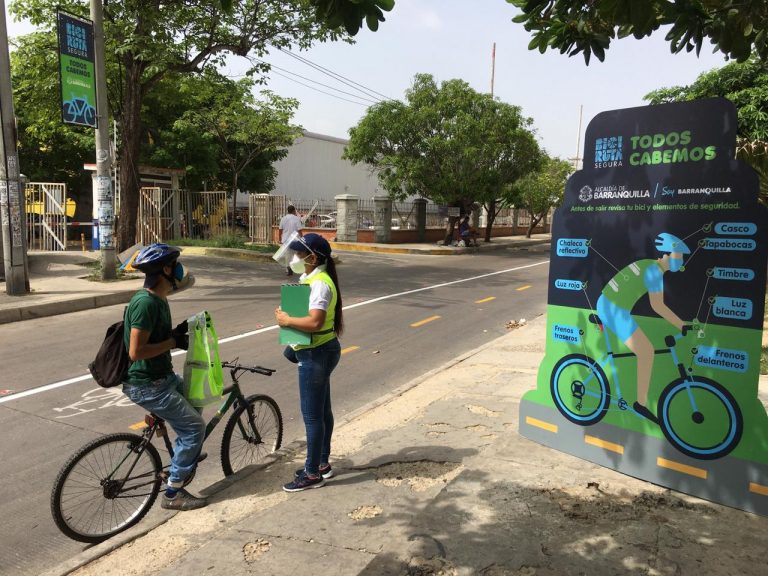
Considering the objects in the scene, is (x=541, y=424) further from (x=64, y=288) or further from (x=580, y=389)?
(x=64, y=288)

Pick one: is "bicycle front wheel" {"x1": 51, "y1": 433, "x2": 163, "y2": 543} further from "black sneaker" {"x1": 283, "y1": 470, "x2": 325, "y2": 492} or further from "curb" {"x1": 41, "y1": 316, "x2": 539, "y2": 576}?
"black sneaker" {"x1": 283, "y1": 470, "x2": 325, "y2": 492}

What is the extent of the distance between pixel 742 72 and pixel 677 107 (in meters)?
10.1

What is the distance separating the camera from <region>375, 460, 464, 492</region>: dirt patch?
158 inches

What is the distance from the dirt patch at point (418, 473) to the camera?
4008 millimetres

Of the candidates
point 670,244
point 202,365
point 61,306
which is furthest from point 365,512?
point 61,306

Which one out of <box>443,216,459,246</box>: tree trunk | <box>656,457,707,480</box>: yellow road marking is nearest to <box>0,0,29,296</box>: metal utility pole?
<box>656,457,707,480</box>: yellow road marking

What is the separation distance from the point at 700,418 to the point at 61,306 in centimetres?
1060

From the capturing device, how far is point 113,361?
3.47 meters

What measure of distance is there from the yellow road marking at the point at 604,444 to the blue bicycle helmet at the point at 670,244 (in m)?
1.41

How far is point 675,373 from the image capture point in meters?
3.79

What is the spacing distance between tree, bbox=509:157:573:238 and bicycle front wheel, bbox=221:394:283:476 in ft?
86.1

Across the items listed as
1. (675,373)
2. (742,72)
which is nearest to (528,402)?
(675,373)

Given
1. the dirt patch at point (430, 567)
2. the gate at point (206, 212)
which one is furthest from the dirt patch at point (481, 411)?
Result: the gate at point (206, 212)

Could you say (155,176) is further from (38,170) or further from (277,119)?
(38,170)
